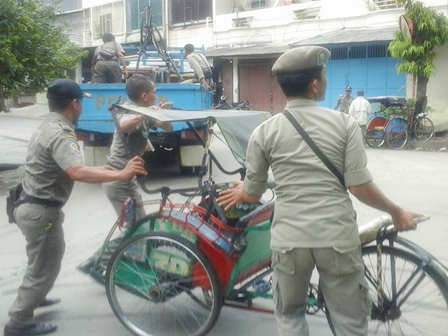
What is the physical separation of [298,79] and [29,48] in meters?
7.71

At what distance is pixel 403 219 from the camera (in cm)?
297

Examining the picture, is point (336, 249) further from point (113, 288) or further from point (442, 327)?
point (113, 288)

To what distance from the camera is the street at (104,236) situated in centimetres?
425

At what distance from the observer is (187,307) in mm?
4086

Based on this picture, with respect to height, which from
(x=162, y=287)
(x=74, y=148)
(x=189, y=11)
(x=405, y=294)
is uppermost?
(x=189, y=11)

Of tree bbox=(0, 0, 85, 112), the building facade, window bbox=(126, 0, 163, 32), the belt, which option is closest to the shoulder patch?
the belt

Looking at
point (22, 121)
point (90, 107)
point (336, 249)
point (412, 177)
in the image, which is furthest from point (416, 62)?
point (22, 121)

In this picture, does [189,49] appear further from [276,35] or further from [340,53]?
[276,35]

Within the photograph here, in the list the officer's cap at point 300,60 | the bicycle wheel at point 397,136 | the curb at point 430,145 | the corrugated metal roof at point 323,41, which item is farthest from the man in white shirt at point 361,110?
the officer's cap at point 300,60

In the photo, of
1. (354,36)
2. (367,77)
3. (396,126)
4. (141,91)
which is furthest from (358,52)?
(141,91)

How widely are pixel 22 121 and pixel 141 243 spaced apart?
22.8m

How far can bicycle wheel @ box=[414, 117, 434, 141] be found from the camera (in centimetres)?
1537

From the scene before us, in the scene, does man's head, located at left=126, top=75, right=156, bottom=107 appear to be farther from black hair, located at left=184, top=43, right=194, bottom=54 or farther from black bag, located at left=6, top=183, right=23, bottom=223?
black hair, located at left=184, top=43, right=194, bottom=54

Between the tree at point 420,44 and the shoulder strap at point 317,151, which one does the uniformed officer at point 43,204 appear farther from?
the tree at point 420,44
